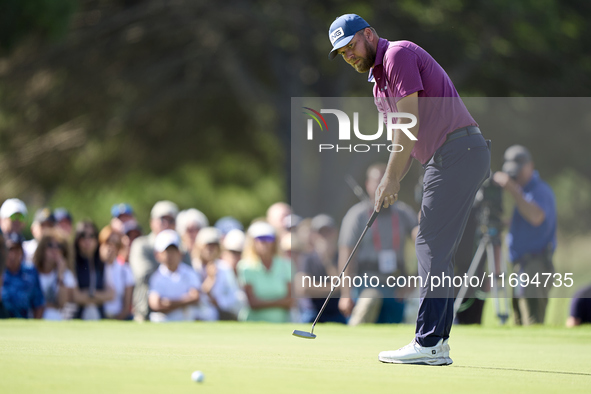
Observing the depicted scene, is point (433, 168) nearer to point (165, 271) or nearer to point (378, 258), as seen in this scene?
point (378, 258)

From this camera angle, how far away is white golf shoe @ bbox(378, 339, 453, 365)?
16.3 ft

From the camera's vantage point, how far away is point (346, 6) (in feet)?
53.4

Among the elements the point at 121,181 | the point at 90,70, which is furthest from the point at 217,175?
the point at 90,70

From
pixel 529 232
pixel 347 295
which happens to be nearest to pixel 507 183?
pixel 529 232

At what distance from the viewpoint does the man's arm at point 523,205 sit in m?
8.27

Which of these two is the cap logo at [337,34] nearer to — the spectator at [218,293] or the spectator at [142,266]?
the spectator at [218,293]

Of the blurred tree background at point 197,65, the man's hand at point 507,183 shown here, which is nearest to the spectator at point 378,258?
the man's hand at point 507,183

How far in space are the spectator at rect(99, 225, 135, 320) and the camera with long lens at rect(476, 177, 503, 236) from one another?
11.8ft

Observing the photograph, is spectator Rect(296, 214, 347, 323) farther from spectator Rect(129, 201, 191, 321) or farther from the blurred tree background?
the blurred tree background

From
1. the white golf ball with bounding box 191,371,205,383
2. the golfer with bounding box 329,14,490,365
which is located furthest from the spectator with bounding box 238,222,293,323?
the white golf ball with bounding box 191,371,205,383

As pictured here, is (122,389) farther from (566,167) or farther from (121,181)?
(121,181)

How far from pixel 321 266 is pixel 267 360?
4.01 m

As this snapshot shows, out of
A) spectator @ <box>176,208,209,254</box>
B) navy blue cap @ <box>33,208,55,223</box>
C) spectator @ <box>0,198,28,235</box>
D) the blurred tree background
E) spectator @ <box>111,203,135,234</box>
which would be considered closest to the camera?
spectator @ <box>0,198,28,235</box>

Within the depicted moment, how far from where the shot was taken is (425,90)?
201 inches
